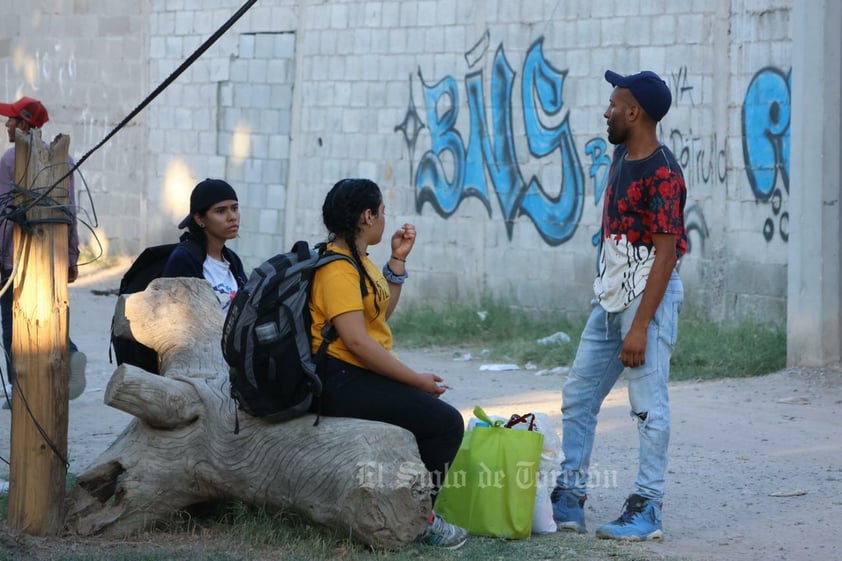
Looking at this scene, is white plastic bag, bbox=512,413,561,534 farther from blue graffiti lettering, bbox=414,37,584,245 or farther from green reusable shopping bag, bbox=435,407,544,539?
blue graffiti lettering, bbox=414,37,584,245

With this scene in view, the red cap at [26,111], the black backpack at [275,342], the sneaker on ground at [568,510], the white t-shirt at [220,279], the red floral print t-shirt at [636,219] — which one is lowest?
the sneaker on ground at [568,510]

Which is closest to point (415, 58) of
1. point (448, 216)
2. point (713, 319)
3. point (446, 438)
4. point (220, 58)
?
point (448, 216)

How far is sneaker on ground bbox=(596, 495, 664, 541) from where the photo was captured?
204 inches

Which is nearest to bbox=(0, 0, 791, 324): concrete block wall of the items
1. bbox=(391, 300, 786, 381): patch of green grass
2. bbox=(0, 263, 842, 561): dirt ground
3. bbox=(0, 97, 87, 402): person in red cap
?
bbox=(391, 300, 786, 381): patch of green grass

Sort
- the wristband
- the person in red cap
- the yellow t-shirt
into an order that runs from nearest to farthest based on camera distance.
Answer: the yellow t-shirt
the wristband
the person in red cap

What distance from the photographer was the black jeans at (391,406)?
16.1 feet

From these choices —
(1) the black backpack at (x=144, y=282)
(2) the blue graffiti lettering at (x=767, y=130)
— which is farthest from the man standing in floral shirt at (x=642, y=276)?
(2) the blue graffiti lettering at (x=767, y=130)

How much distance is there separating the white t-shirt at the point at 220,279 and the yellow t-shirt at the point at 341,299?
42.8 inches

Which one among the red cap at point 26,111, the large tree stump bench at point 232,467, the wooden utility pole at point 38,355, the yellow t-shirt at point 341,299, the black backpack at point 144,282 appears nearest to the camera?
the large tree stump bench at point 232,467

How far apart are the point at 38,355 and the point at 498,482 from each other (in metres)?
1.85

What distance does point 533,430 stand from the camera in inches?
210

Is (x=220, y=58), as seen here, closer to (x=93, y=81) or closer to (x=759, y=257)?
(x=93, y=81)

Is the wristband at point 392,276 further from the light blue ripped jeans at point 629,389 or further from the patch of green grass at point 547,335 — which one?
the patch of green grass at point 547,335

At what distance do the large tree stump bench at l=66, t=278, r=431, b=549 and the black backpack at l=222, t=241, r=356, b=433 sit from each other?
0.44 ft
